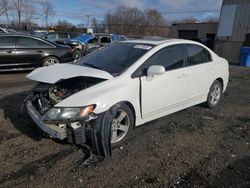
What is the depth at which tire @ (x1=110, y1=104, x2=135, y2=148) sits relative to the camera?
156 inches

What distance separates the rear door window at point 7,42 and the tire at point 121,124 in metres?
7.16

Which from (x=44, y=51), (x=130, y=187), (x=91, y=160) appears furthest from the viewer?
(x=44, y=51)

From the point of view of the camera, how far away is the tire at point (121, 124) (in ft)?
13.0

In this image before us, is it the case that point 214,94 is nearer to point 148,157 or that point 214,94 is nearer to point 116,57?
point 116,57

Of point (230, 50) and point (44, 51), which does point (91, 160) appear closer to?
point (44, 51)

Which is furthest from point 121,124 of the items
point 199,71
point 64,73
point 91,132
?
point 199,71

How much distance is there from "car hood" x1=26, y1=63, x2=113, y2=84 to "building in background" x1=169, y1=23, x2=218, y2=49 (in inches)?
1079

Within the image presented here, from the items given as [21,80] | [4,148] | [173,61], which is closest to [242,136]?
[173,61]

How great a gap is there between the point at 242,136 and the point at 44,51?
25.7 ft

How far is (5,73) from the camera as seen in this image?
33.7 ft

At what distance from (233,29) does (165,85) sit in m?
17.4

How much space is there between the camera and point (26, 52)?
9859mm

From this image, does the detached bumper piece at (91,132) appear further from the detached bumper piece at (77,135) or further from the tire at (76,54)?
the tire at (76,54)

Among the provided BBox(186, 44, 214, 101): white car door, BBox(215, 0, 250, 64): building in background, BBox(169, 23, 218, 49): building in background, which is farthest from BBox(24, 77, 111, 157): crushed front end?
BBox(169, 23, 218, 49): building in background
